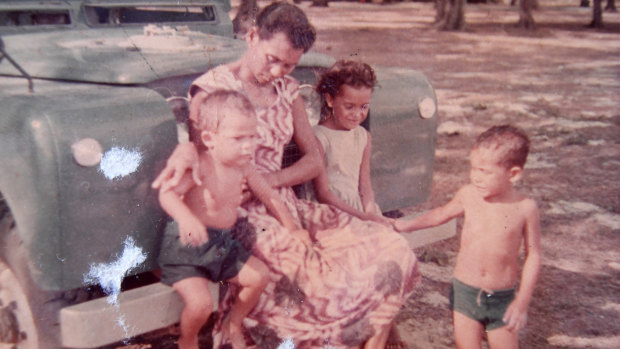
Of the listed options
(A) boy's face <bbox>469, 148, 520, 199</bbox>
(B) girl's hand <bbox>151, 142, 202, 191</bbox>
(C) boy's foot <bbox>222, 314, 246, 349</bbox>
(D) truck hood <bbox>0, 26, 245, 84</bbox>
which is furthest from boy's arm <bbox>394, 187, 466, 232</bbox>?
(D) truck hood <bbox>0, 26, 245, 84</bbox>

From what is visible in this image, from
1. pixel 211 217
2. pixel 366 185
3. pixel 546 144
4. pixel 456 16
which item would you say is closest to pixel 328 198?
pixel 366 185

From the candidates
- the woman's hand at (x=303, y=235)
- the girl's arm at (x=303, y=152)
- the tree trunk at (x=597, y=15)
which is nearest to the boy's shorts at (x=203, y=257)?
the woman's hand at (x=303, y=235)

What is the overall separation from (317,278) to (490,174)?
0.61 meters

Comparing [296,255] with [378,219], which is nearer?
[296,255]

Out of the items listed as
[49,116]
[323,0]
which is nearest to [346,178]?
[49,116]

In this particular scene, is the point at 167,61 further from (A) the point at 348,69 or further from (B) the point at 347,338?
(B) the point at 347,338

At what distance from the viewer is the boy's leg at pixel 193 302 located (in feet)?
5.80

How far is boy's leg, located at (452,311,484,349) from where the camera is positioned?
1866mm

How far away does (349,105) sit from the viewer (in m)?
2.19

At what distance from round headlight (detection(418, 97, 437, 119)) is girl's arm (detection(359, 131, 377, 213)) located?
0.99ft

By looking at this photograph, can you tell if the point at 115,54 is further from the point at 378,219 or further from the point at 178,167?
the point at 378,219

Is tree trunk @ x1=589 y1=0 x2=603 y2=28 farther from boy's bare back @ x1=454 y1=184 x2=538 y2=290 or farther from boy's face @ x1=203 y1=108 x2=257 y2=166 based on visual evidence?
boy's face @ x1=203 y1=108 x2=257 y2=166

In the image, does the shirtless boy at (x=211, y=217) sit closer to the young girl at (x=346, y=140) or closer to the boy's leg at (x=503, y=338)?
the young girl at (x=346, y=140)

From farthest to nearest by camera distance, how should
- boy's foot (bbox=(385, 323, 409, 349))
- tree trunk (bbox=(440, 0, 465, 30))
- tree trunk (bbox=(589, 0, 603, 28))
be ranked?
tree trunk (bbox=(440, 0, 465, 30)), tree trunk (bbox=(589, 0, 603, 28)), boy's foot (bbox=(385, 323, 409, 349))
